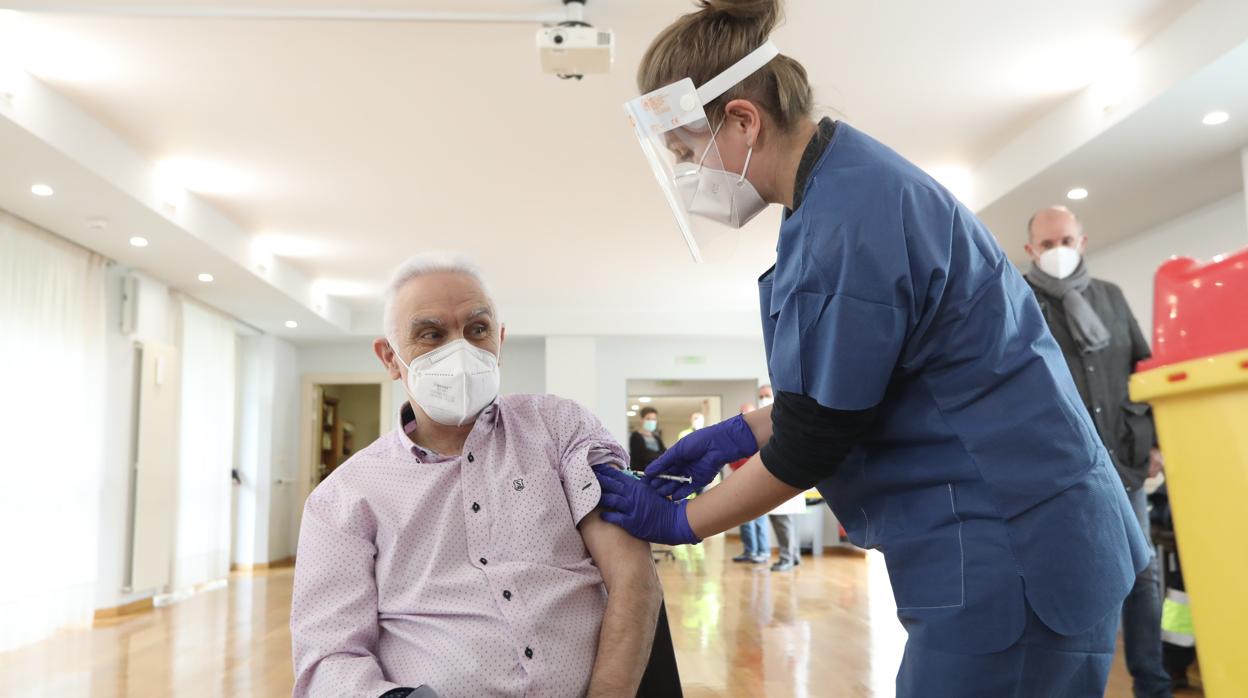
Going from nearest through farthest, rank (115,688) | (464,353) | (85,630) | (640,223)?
(464,353), (115,688), (85,630), (640,223)

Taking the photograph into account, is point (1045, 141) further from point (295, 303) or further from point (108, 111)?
point (295, 303)

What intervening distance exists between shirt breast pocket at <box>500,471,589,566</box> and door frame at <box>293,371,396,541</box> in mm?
9277

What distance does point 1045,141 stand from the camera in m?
4.90

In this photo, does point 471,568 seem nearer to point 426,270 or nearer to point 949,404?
point 426,270

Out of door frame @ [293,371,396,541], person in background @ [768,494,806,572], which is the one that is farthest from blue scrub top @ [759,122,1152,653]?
door frame @ [293,371,396,541]

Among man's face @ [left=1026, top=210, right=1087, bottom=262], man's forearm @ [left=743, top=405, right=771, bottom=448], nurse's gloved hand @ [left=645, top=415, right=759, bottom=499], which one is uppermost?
man's face @ [left=1026, top=210, right=1087, bottom=262]

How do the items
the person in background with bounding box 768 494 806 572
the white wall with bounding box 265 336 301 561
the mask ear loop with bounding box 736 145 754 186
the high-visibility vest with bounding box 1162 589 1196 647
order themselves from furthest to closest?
the white wall with bounding box 265 336 301 561, the person in background with bounding box 768 494 806 572, the high-visibility vest with bounding box 1162 589 1196 647, the mask ear loop with bounding box 736 145 754 186

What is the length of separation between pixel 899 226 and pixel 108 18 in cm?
390

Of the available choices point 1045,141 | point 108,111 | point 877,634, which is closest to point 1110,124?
point 1045,141

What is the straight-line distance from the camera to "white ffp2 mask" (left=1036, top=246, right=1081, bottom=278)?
2789 millimetres

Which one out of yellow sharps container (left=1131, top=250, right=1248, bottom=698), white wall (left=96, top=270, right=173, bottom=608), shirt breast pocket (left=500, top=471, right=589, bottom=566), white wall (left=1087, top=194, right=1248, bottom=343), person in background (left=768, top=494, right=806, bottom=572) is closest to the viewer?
yellow sharps container (left=1131, top=250, right=1248, bottom=698)

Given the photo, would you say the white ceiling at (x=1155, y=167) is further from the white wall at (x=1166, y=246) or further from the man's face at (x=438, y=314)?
the man's face at (x=438, y=314)

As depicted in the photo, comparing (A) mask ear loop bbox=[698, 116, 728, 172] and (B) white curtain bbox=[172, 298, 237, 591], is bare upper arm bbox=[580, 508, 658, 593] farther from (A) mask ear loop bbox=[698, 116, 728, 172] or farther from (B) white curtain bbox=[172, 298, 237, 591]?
(B) white curtain bbox=[172, 298, 237, 591]

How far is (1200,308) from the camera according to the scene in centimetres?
59
